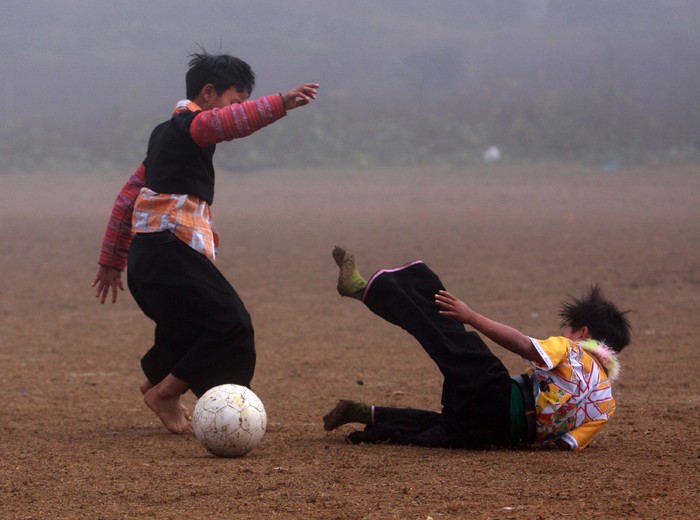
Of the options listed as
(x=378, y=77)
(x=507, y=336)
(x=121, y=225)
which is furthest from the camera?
(x=378, y=77)

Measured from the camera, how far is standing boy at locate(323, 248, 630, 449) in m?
4.59

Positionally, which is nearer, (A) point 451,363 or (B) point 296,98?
(A) point 451,363

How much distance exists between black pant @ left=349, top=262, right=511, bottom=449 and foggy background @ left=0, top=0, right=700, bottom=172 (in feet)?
83.5

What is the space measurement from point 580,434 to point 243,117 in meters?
2.02

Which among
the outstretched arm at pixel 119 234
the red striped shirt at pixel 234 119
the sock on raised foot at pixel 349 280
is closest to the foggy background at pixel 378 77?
the outstretched arm at pixel 119 234

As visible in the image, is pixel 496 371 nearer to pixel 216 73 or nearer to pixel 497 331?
pixel 497 331

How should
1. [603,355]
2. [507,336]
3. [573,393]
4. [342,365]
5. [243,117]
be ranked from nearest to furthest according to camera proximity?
[507,336] < [573,393] < [603,355] < [243,117] < [342,365]

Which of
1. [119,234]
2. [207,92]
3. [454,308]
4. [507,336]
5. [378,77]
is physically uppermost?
[378,77]

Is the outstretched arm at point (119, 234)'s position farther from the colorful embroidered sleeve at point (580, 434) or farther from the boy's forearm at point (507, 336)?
the colorful embroidered sleeve at point (580, 434)

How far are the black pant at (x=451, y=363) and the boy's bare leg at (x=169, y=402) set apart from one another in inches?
42.7

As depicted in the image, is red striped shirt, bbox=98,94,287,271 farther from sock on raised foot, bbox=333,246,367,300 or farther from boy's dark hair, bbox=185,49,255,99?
sock on raised foot, bbox=333,246,367,300

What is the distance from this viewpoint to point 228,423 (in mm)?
4539

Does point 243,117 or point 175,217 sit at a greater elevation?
point 243,117

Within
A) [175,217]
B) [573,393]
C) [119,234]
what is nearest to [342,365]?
[119,234]
